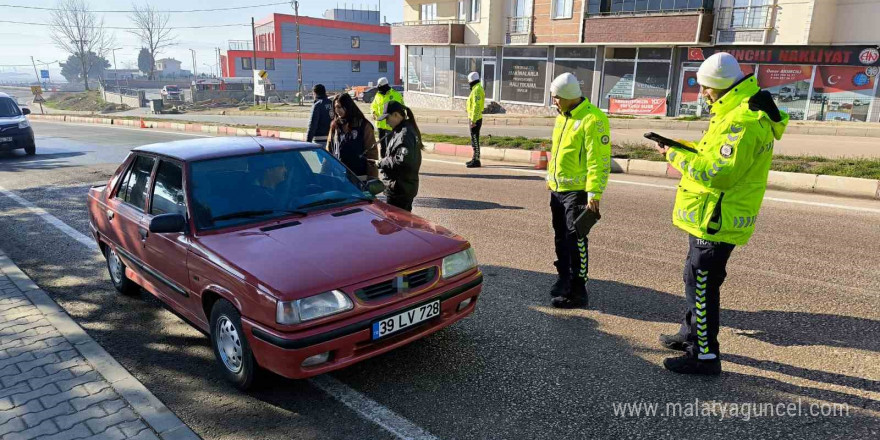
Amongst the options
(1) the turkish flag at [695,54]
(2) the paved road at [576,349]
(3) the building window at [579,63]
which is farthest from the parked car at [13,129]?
(1) the turkish flag at [695,54]

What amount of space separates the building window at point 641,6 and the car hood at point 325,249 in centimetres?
2303

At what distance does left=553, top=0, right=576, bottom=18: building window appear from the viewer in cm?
2661

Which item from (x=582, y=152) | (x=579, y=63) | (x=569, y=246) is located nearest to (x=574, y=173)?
(x=582, y=152)

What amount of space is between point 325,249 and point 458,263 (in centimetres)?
91

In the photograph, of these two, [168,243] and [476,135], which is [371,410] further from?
[476,135]

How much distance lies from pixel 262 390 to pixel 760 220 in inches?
263

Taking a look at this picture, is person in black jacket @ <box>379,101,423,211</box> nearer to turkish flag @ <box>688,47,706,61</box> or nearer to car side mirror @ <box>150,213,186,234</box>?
car side mirror @ <box>150,213,186,234</box>

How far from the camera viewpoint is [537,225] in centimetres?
737

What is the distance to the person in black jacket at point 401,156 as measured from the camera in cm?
522

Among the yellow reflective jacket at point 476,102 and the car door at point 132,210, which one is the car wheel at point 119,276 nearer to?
the car door at point 132,210

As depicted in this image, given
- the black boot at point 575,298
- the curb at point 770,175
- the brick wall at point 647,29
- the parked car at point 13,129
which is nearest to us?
the black boot at point 575,298

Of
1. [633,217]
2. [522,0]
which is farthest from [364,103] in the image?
[633,217]

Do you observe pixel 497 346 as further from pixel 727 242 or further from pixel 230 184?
pixel 230 184

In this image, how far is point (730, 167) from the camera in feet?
10.2
